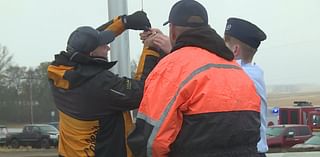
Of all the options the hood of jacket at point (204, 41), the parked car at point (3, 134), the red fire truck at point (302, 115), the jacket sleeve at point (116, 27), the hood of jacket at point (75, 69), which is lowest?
the parked car at point (3, 134)

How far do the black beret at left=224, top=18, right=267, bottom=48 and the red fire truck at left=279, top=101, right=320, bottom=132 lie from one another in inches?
1150

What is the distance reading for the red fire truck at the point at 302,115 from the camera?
108 ft

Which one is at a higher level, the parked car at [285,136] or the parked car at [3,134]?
the parked car at [285,136]

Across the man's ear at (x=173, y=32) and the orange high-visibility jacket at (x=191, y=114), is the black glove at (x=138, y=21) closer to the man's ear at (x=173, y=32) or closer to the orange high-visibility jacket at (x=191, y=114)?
the man's ear at (x=173, y=32)

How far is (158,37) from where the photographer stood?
3.52 m

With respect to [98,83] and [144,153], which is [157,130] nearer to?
[144,153]

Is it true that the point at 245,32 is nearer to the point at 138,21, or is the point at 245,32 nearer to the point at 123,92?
the point at 138,21

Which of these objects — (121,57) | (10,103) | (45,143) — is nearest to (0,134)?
(45,143)

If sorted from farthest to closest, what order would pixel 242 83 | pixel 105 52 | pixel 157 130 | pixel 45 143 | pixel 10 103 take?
pixel 10 103
pixel 45 143
pixel 105 52
pixel 242 83
pixel 157 130

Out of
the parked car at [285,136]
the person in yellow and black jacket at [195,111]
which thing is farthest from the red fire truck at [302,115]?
the person in yellow and black jacket at [195,111]

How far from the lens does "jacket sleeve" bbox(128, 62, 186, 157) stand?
2.59 meters

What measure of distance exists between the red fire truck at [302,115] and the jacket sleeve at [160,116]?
3039cm

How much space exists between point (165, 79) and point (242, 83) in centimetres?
37

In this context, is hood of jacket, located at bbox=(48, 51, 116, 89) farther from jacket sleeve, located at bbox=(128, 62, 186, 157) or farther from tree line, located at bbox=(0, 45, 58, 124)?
tree line, located at bbox=(0, 45, 58, 124)
